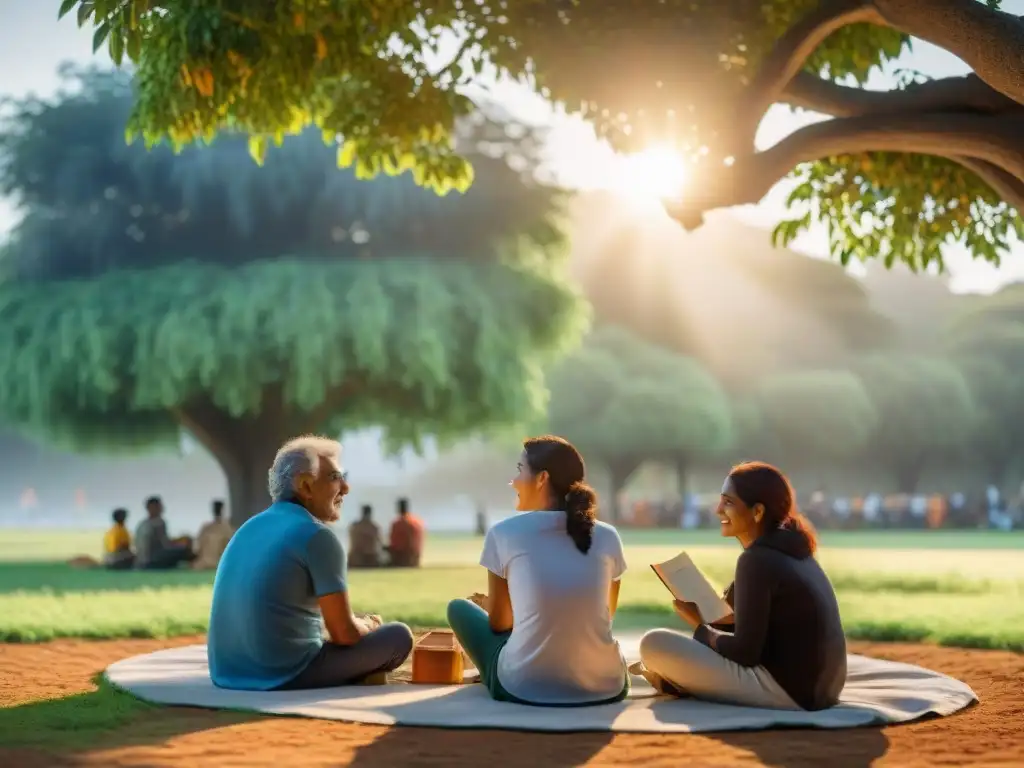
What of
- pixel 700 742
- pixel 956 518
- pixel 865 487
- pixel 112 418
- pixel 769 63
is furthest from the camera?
pixel 865 487

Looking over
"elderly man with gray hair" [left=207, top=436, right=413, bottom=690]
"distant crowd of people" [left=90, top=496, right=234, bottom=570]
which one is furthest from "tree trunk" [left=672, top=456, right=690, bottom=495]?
"elderly man with gray hair" [left=207, top=436, right=413, bottom=690]

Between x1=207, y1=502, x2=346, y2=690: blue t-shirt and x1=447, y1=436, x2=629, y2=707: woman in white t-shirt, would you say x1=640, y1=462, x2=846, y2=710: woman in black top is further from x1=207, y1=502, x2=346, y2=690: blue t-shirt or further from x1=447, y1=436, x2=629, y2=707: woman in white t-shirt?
x1=207, y1=502, x2=346, y2=690: blue t-shirt

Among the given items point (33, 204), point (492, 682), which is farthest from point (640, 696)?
point (33, 204)

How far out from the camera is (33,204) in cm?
2839

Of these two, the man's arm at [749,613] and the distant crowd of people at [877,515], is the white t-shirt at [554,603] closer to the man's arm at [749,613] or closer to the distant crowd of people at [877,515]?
the man's arm at [749,613]

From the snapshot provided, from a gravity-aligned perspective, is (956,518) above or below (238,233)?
below

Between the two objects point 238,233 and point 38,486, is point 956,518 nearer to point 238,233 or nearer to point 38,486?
point 238,233

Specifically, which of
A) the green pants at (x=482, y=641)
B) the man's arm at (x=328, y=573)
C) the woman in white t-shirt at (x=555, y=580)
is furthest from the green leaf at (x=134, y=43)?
the green pants at (x=482, y=641)

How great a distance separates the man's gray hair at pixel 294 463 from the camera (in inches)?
288

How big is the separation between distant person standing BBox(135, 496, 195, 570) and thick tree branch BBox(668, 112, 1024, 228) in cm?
1485

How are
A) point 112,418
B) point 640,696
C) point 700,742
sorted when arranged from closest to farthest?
point 700,742
point 640,696
point 112,418

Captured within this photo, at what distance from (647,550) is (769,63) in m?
21.0

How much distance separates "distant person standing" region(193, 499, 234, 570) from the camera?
2200 centimetres

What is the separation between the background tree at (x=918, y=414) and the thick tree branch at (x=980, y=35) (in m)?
52.8
